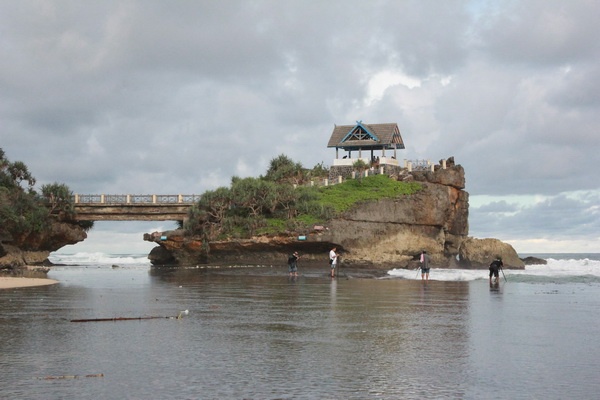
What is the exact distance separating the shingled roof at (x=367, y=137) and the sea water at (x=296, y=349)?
47947mm

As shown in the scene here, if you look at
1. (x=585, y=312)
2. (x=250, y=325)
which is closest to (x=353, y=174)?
(x=585, y=312)

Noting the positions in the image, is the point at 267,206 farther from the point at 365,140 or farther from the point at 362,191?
the point at 365,140

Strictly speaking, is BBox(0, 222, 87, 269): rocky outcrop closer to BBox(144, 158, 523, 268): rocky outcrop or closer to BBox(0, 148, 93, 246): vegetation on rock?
BBox(0, 148, 93, 246): vegetation on rock

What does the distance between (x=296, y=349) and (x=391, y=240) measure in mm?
43303

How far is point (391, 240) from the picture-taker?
55156 millimetres

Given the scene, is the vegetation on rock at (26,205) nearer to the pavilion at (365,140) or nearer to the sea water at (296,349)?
the pavilion at (365,140)

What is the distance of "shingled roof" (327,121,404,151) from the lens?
69750 mm

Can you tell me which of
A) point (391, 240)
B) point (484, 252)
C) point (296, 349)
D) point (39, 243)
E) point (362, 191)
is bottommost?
point (296, 349)

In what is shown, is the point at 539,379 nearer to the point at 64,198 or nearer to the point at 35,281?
the point at 35,281

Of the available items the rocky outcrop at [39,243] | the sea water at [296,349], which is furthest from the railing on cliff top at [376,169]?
the sea water at [296,349]

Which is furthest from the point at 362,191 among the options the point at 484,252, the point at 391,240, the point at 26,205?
the point at 26,205

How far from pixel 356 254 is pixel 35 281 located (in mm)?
26783

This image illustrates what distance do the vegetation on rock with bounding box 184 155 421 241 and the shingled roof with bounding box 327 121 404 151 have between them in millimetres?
11380


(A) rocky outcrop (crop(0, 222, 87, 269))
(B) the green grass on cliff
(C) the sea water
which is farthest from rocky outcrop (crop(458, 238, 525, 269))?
(C) the sea water
